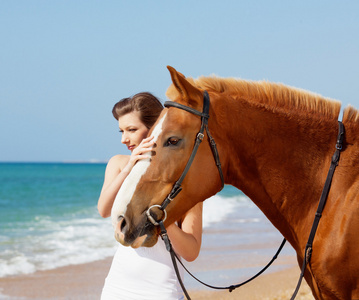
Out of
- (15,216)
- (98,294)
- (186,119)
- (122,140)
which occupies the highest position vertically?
(186,119)

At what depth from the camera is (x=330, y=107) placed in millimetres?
2486

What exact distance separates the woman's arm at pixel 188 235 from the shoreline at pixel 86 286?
3.38m


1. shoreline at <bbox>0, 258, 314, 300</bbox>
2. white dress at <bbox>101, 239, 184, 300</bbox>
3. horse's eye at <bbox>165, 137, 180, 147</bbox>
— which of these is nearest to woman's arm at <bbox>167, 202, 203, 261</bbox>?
white dress at <bbox>101, 239, 184, 300</bbox>

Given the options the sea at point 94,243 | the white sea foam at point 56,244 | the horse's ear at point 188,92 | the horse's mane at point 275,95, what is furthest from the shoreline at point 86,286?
the horse's ear at point 188,92

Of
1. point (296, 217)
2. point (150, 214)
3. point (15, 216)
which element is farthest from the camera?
point (15, 216)

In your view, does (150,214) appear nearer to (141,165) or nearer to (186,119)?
(141,165)

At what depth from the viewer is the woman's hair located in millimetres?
2818

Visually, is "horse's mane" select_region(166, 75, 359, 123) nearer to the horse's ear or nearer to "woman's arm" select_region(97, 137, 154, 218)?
the horse's ear

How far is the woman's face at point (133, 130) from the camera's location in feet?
9.17

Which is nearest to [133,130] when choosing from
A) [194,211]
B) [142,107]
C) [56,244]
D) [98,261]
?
[142,107]

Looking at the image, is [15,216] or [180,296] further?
[15,216]

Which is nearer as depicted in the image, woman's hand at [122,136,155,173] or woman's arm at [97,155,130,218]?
woman's hand at [122,136,155,173]

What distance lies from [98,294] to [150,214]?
459 centimetres

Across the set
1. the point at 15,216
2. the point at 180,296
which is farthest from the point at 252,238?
the point at 15,216
